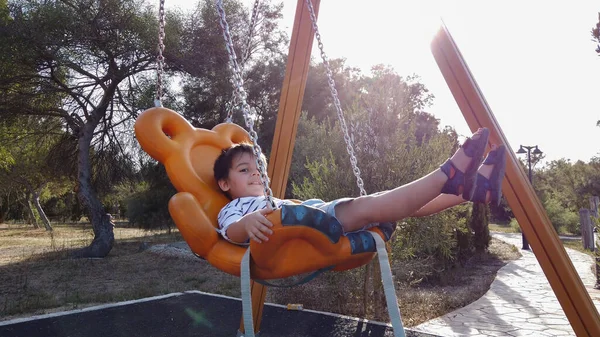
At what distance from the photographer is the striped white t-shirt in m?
2.48

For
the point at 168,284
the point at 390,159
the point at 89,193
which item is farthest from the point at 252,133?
the point at 89,193

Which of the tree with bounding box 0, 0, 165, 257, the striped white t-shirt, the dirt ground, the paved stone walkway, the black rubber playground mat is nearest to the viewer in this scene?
the striped white t-shirt

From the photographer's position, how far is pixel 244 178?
8.68 feet

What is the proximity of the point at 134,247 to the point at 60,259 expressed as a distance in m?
2.57

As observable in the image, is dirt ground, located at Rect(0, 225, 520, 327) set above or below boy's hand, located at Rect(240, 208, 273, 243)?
below

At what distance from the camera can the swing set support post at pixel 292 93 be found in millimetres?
3064

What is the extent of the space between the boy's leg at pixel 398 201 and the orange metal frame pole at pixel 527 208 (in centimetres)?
21

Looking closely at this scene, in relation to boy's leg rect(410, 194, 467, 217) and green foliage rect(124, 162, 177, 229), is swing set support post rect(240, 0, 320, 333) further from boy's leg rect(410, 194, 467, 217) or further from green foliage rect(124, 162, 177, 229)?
green foliage rect(124, 162, 177, 229)

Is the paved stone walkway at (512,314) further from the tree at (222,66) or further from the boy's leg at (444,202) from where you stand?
the tree at (222,66)

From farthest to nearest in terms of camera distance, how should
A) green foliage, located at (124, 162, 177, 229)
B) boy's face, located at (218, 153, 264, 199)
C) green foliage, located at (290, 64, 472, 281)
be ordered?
green foliage, located at (124, 162, 177, 229) < green foliage, located at (290, 64, 472, 281) < boy's face, located at (218, 153, 264, 199)

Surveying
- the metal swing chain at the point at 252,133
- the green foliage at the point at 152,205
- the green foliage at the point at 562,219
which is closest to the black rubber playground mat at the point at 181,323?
the metal swing chain at the point at 252,133

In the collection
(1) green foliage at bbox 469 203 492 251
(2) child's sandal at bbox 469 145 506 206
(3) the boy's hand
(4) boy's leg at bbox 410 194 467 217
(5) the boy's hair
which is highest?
(5) the boy's hair

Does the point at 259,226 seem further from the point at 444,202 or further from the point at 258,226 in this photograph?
the point at 444,202

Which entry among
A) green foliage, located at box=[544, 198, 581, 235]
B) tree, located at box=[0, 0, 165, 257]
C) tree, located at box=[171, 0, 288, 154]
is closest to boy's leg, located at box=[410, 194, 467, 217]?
tree, located at box=[171, 0, 288, 154]
